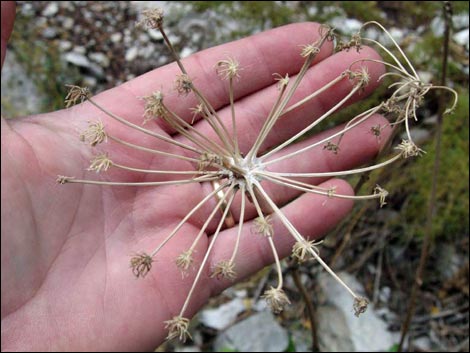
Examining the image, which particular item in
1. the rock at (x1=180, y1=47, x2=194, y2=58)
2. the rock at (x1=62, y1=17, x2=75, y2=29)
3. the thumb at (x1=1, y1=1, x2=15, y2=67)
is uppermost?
the rock at (x1=62, y1=17, x2=75, y2=29)

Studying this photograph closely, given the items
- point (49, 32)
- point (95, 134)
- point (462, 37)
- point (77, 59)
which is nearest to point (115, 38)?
point (77, 59)

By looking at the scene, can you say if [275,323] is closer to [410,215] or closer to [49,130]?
[410,215]

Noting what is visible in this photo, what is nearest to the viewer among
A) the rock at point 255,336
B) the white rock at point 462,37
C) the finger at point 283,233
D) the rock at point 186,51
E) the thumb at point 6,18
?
the thumb at point 6,18

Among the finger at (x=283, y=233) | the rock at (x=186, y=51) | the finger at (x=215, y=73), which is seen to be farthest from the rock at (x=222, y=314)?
the rock at (x=186, y=51)

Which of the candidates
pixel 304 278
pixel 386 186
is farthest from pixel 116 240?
pixel 386 186

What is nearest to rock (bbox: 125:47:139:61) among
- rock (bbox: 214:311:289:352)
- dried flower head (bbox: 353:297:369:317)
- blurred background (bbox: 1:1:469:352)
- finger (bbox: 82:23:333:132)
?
blurred background (bbox: 1:1:469:352)

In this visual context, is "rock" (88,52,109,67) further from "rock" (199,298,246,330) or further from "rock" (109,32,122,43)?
"rock" (199,298,246,330)

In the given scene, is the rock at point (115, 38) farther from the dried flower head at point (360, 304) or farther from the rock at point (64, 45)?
the dried flower head at point (360, 304)
